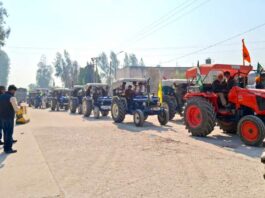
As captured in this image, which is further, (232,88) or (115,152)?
(232,88)

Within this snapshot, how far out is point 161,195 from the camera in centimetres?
531

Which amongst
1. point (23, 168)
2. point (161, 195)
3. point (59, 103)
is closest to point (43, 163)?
point (23, 168)

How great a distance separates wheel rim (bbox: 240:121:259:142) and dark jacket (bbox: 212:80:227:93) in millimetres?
2030

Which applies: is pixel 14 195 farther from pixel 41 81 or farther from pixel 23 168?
pixel 41 81

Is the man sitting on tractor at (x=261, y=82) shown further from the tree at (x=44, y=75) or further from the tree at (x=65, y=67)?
the tree at (x=44, y=75)

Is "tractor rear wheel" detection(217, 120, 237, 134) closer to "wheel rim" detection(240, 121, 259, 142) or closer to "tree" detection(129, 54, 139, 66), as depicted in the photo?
"wheel rim" detection(240, 121, 259, 142)

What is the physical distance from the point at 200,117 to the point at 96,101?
1056 cm

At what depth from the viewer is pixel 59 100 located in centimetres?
3042

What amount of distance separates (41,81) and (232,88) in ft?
469

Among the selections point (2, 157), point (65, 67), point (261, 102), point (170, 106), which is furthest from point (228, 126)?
point (65, 67)

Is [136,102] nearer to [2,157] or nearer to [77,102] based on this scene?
[2,157]

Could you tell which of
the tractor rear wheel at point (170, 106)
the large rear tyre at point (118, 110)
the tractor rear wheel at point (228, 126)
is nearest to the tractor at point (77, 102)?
the large rear tyre at point (118, 110)

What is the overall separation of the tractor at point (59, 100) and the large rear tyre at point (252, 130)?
21849mm

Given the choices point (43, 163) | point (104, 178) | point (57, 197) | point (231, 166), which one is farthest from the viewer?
point (43, 163)
